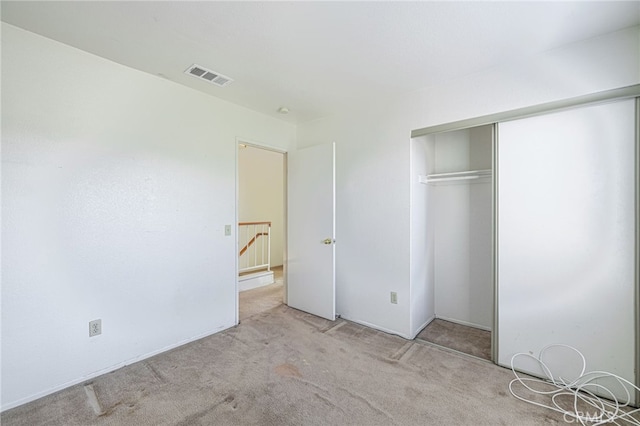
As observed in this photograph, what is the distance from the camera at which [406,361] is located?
2402mm

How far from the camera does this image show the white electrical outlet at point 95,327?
85.7 inches

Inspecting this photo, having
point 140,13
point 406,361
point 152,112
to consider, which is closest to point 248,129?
point 152,112

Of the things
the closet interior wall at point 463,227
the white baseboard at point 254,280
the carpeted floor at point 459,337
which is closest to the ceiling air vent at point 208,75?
the closet interior wall at point 463,227

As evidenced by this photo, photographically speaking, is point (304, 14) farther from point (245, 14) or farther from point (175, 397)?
point (175, 397)

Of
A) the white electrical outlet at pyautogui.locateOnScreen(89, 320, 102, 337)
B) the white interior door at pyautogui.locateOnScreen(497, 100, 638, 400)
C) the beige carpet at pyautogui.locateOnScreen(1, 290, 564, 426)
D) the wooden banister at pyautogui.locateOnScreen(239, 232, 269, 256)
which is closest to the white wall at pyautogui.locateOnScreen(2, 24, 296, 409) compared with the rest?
the white electrical outlet at pyautogui.locateOnScreen(89, 320, 102, 337)

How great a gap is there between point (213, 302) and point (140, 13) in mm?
2485

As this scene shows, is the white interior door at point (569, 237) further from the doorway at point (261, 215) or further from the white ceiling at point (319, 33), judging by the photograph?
the doorway at point (261, 215)

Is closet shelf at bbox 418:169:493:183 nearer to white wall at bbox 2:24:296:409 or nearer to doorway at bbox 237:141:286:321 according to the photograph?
white wall at bbox 2:24:296:409

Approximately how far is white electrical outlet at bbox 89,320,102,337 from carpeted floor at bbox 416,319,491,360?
2.82 m

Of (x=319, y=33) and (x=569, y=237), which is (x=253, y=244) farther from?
(x=569, y=237)

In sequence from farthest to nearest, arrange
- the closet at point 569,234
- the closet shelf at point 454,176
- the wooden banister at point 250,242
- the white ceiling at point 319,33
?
1. the wooden banister at point 250,242
2. the closet shelf at point 454,176
3. the closet at point 569,234
4. the white ceiling at point 319,33
